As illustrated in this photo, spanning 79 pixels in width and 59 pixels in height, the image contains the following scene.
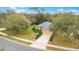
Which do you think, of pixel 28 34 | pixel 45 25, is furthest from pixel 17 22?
pixel 45 25

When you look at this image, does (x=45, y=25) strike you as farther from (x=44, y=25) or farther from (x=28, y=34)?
(x=28, y=34)

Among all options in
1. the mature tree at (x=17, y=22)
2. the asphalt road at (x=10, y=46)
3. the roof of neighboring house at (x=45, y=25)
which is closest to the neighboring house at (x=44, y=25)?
the roof of neighboring house at (x=45, y=25)

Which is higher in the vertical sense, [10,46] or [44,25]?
[44,25]

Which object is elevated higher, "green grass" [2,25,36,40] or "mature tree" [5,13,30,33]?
"mature tree" [5,13,30,33]

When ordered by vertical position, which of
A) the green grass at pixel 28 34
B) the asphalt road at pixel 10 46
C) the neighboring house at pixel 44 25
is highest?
the neighboring house at pixel 44 25

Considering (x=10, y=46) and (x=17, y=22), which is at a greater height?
(x=17, y=22)

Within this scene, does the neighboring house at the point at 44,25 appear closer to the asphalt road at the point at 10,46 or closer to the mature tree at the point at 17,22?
the mature tree at the point at 17,22

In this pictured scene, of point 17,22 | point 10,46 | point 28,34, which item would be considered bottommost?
point 10,46

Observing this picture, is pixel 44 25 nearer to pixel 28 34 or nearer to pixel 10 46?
pixel 28 34

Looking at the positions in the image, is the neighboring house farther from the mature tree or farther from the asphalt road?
the asphalt road

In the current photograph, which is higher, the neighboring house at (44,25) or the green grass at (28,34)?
the neighboring house at (44,25)

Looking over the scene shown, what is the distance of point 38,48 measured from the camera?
1.73 m

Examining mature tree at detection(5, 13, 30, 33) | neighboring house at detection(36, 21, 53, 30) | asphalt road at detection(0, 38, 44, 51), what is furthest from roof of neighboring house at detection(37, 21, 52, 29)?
asphalt road at detection(0, 38, 44, 51)
